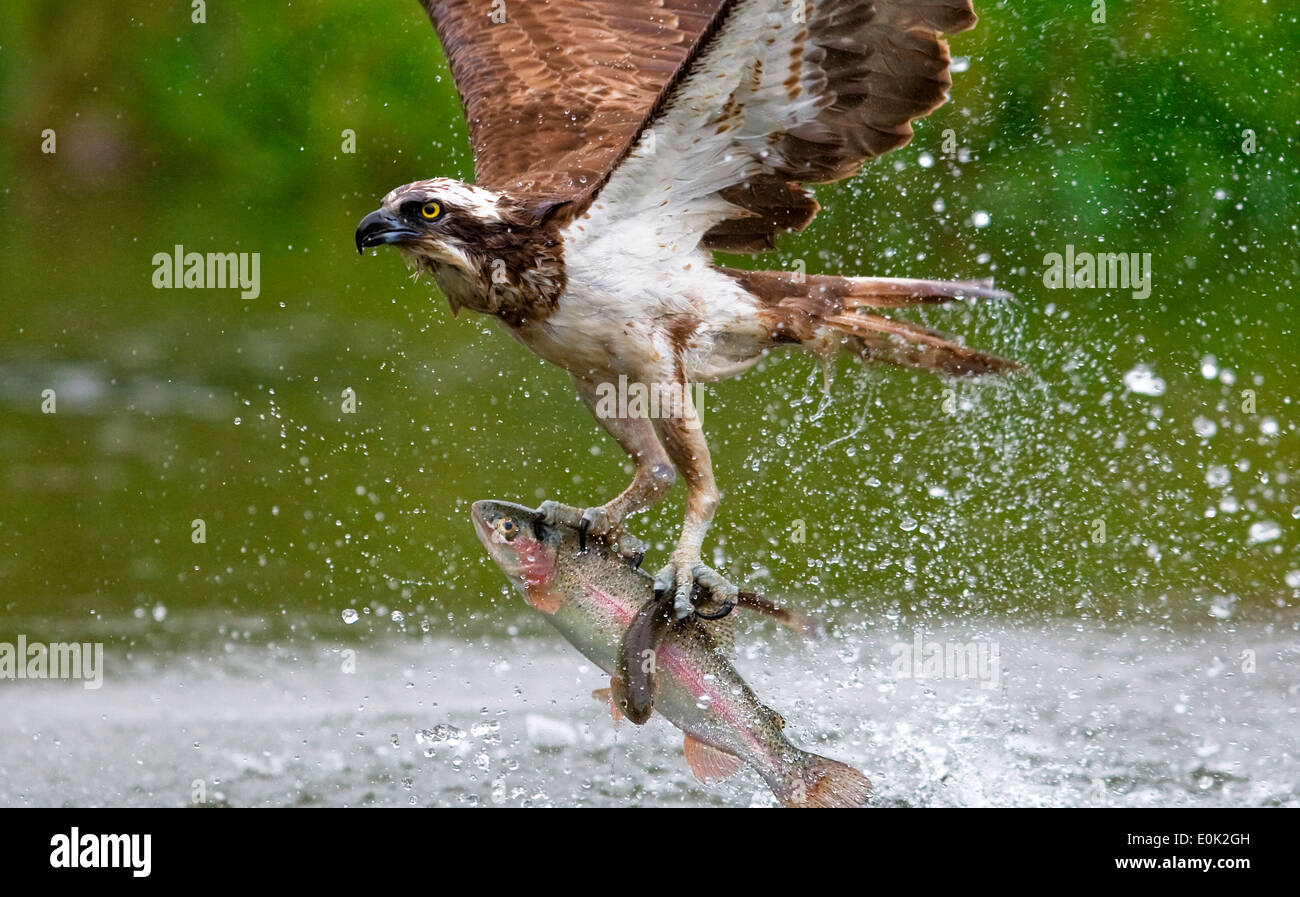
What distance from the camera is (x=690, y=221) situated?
4.84 m

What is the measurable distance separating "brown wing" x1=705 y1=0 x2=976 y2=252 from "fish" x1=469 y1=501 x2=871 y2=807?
3.61ft

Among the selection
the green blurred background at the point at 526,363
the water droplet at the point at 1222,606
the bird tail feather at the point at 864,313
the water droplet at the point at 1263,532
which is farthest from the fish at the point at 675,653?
the water droplet at the point at 1263,532

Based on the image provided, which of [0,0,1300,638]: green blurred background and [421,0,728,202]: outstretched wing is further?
[0,0,1300,638]: green blurred background

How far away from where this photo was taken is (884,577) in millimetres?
7207

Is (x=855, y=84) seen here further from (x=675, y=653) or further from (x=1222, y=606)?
(x=1222, y=606)

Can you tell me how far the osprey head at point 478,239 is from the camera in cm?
456

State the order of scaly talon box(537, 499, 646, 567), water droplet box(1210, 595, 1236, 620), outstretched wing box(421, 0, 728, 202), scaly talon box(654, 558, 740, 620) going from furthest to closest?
1. water droplet box(1210, 595, 1236, 620)
2. outstretched wing box(421, 0, 728, 202)
3. scaly talon box(537, 499, 646, 567)
4. scaly talon box(654, 558, 740, 620)

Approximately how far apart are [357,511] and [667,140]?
3.65m

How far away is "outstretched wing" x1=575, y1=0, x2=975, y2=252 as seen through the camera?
4.27 meters

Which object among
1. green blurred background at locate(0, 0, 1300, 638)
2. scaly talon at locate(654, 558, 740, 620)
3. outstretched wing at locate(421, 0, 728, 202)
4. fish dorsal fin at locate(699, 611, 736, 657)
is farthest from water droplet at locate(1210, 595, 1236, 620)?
outstretched wing at locate(421, 0, 728, 202)

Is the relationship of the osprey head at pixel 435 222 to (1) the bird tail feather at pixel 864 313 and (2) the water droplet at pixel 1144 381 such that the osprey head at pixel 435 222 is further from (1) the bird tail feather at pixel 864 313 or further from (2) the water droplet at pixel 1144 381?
(2) the water droplet at pixel 1144 381

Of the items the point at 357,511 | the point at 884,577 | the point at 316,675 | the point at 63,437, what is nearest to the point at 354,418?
the point at 357,511

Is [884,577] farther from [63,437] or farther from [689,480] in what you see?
[63,437]

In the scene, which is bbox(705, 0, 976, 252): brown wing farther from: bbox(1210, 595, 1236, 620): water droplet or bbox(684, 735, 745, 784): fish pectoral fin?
bbox(1210, 595, 1236, 620): water droplet
